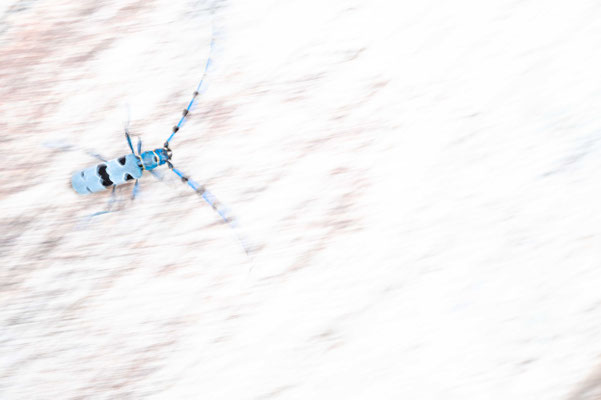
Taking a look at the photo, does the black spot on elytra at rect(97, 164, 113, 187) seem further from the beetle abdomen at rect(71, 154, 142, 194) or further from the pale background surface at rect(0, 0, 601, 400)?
the pale background surface at rect(0, 0, 601, 400)

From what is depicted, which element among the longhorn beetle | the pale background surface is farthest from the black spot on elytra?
the pale background surface

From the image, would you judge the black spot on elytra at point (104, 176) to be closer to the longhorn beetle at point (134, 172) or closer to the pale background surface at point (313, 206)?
the longhorn beetle at point (134, 172)

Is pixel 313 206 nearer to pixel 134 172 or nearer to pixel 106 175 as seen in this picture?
pixel 134 172

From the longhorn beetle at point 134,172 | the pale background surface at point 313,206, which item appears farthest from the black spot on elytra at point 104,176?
the pale background surface at point 313,206
